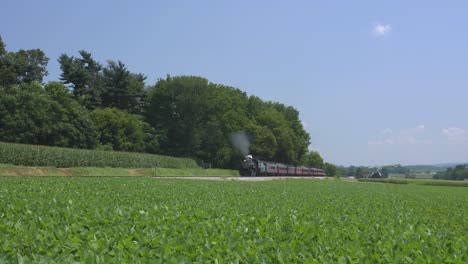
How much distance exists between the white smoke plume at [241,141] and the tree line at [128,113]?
109 cm

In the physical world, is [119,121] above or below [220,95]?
below

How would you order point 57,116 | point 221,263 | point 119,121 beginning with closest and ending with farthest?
1. point 221,263
2. point 57,116
3. point 119,121

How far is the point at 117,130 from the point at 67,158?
873 inches

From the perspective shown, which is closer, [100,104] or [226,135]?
[100,104]

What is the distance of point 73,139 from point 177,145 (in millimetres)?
26698

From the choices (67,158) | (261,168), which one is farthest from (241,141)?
(67,158)

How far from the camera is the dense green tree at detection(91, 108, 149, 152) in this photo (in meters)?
66.6

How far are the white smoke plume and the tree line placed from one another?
3.57 feet

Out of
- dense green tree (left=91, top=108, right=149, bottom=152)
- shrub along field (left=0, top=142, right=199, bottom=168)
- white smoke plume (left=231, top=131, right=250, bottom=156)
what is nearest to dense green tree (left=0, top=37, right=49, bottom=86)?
dense green tree (left=91, top=108, right=149, bottom=152)

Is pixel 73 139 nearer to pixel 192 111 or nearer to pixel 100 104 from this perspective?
pixel 100 104

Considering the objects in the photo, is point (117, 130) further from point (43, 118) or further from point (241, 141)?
point (241, 141)

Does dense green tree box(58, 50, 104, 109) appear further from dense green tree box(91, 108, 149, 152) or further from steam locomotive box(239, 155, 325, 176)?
steam locomotive box(239, 155, 325, 176)

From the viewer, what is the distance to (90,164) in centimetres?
4938

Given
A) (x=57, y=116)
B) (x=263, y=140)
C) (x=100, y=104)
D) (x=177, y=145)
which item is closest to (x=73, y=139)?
(x=57, y=116)
